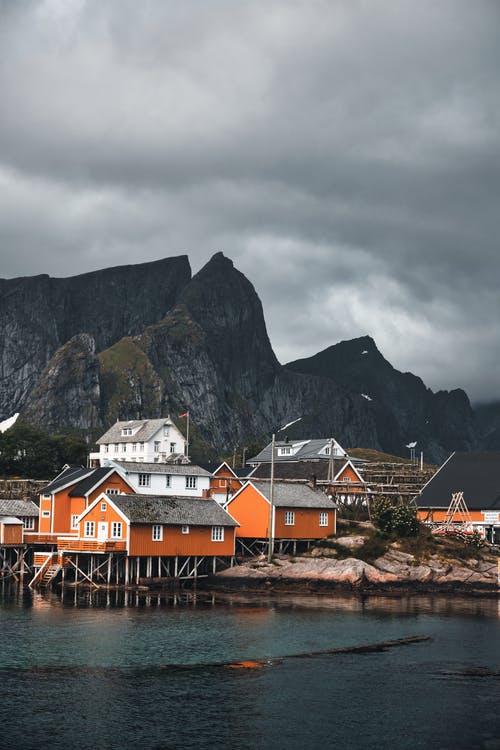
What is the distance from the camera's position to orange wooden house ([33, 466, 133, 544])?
8294cm

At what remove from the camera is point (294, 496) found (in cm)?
8450

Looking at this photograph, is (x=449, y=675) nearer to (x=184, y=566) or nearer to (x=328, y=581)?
(x=328, y=581)

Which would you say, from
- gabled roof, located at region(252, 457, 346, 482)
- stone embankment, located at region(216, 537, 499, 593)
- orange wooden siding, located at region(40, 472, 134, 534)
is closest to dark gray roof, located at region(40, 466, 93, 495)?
orange wooden siding, located at region(40, 472, 134, 534)

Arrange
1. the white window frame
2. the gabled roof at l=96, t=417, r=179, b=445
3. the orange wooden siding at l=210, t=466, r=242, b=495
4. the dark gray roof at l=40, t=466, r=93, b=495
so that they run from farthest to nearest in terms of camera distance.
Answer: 1. the gabled roof at l=96, t=417, r=179, b=445
2. the orange wooden siding at l=210, t=466, r=242, b=495
3. the white window frame
4. the dark gray roof at l=40, t=466, r=93, b=495

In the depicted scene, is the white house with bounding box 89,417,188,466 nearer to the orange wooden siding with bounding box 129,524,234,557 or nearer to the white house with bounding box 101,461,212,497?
the white house with bounding box 101,461,212,497

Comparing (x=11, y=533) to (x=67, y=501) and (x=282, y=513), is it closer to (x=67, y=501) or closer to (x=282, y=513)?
(x=67, y=501)

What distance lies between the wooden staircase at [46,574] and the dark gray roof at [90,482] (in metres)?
8.51

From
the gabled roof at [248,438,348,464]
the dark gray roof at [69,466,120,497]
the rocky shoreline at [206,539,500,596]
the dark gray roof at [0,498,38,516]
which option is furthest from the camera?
the gabled roof at [248,438,348,464]

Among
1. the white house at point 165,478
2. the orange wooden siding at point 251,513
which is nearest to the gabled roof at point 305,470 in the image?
the white house at point 165,478

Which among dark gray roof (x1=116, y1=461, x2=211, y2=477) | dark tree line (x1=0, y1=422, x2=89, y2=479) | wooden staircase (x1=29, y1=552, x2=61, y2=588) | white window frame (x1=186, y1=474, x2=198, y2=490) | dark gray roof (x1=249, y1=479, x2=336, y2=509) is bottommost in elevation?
wooden staircase (x1=29, y1=552, x2=61, y2=588)

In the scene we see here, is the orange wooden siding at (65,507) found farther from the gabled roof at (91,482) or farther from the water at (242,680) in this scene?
the water at (242,680)

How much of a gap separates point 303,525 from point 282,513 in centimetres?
235

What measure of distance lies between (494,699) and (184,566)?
42.0 meters

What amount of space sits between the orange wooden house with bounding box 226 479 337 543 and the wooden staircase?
16458 millimetres
